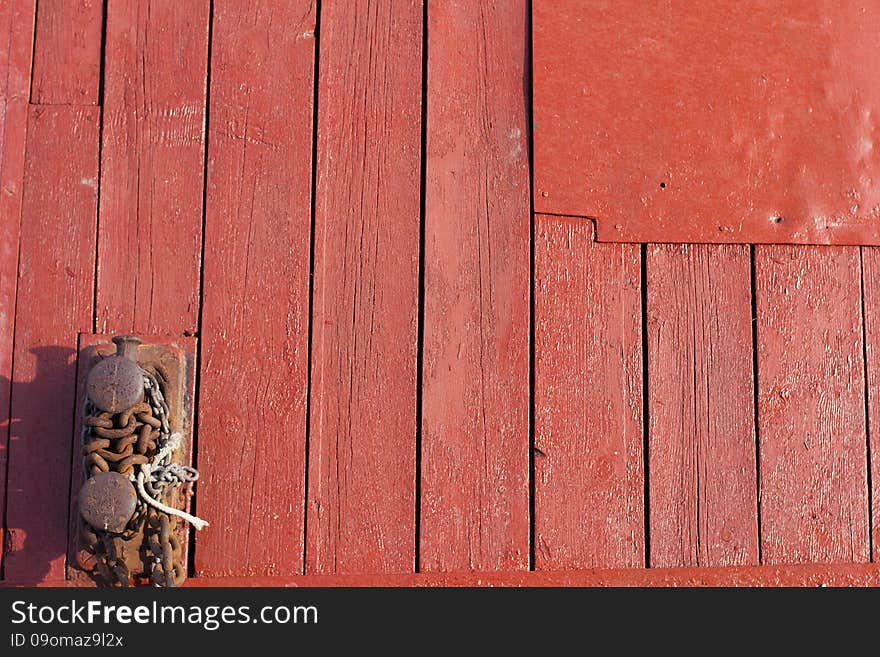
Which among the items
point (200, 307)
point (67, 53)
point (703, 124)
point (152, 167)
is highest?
point (67, 53)

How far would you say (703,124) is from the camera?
7.43 feet

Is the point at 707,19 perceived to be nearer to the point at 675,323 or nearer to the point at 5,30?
the point at 675,323

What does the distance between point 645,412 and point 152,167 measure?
132 centimetres

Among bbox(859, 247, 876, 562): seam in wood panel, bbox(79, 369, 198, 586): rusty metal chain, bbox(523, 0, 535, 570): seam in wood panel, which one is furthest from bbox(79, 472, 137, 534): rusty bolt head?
bbox(859, 247, 876, 562): seam in wood panel

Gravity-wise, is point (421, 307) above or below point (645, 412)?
above

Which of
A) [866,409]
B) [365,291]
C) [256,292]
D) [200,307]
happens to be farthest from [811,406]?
[200,307]

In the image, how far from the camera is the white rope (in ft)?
6.33

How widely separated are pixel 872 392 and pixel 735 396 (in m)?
0.34

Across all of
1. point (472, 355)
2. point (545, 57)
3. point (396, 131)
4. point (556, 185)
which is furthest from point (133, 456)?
point (545, 57)

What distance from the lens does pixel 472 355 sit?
2205 millimetres

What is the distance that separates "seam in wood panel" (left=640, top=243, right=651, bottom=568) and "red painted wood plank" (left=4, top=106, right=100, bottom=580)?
124cm

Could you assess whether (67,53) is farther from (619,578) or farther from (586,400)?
(619,578)

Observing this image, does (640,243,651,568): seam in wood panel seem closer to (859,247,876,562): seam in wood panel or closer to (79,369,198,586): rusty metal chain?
(859,247,876,562): seam in wood panel

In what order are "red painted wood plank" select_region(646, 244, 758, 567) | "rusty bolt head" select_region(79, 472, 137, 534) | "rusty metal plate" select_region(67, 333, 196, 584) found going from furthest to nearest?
"red painted wood plank" select_region(646, 244, 758, 567)
"rusty metal plate" select_region(67, 333, 196, 584)
"rusty bolt head" select_region(79, 472, 137, 534)
